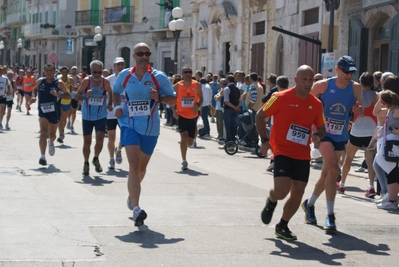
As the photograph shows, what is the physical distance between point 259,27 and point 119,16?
65.7 feet

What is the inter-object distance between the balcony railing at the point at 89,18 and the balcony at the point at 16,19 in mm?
23322

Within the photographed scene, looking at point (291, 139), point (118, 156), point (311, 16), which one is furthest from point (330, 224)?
point (311, 16)

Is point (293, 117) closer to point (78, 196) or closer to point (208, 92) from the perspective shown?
point (78, 196)

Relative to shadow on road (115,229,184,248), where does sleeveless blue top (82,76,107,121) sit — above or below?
above

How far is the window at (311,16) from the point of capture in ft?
87.5

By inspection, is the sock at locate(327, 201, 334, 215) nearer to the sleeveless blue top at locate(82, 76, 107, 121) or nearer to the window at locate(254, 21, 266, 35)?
the sleeveless blue top at locate(82, 76, 107, 121)

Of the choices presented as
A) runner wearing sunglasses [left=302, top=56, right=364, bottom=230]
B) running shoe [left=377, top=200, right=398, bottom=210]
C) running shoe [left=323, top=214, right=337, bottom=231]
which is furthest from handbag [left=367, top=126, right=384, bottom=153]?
running shoe [left=323, top=214, right=337, bottom=231]

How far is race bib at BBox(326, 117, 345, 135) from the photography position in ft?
30.1

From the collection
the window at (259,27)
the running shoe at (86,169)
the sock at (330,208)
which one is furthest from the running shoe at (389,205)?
the window at (259,27)

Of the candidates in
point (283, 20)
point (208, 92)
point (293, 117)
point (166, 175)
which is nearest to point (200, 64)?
point (283, 20)

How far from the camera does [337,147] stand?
926cm

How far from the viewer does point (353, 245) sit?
7918 millimetres

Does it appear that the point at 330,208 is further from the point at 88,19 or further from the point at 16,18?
the point at 16,18

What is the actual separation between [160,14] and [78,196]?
37063mm
